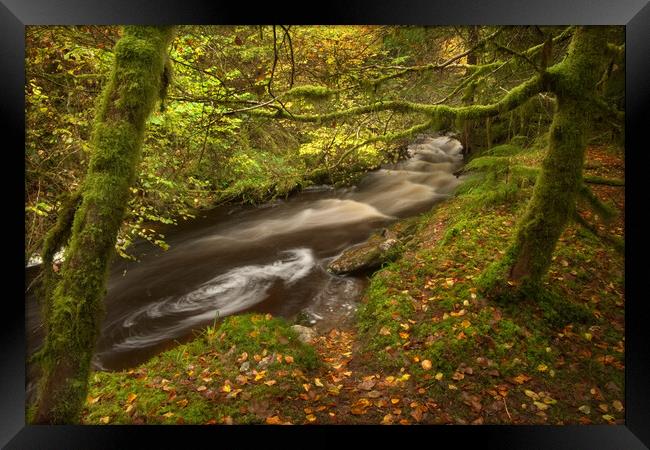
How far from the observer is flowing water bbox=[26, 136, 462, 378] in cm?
514

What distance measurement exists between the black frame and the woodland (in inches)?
5.8

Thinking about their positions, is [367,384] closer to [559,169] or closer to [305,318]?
[305,318]

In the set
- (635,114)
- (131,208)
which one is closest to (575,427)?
(635,114)

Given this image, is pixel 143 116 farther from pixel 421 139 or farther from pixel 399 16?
pixel 421 139

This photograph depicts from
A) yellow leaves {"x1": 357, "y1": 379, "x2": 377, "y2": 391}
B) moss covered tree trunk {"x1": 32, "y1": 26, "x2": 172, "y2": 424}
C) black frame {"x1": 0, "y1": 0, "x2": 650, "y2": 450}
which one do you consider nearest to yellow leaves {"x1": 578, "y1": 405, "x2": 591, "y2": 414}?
black frame {"x1": 0, "y1": 0, "x2": 650, "y2": 450}

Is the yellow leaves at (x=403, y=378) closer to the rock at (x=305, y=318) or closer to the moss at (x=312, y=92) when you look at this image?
the rock at (x=305, y=318)

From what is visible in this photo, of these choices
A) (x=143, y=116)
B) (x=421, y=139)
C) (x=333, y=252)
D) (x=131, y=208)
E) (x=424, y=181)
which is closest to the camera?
(x=143, y=116)

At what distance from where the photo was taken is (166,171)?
580cm

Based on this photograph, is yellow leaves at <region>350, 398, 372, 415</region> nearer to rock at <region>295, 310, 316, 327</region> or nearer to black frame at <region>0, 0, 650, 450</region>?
black frame at <region>0, 0, 650, 450</region>

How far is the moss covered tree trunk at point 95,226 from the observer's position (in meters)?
2.18

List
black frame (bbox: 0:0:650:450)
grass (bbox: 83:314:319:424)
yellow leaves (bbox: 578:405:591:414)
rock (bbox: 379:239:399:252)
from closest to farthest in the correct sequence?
black frame (bbox: 0:0:650:450), yellow leaves (bbox: 578:405:591:414), grass (bbox: 83:314:319:424), rock (bbox: 379:239:399:252)

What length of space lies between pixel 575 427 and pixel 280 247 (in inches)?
233

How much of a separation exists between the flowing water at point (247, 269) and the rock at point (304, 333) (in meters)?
0.44

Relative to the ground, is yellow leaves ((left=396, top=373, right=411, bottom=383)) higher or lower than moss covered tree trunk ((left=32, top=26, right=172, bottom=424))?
lower
